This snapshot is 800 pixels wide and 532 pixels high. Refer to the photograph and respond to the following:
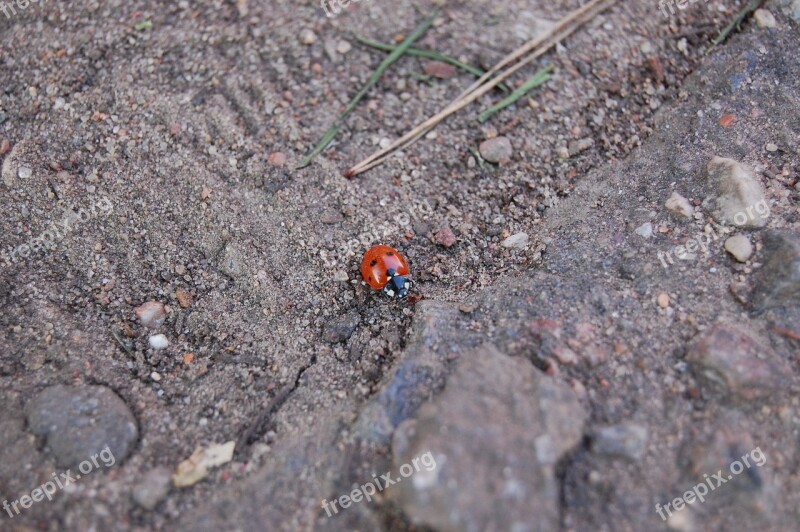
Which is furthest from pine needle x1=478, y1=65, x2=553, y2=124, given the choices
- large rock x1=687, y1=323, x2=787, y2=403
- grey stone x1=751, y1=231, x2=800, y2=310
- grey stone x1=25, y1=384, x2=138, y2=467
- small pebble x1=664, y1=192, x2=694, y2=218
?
→ grey stone x1=25, y1=384, x2=138, y2=467

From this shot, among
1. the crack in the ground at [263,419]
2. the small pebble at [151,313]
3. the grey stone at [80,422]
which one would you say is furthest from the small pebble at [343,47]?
the grey stone at [80,422]

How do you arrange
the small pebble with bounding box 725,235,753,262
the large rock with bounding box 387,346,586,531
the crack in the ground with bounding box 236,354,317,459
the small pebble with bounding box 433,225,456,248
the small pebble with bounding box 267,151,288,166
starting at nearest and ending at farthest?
1. the large rock with bounding box 387,346,586,531
2. the crack in the ground with bounding box 236,354,317,459
3. the small pebble with bounding box 725,235,753,262
4. the small pebble with bounding box 433,225,456,248
5. the small pebble with bounding box 267,151,288,166

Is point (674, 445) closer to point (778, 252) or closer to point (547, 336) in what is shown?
point (547, 336)

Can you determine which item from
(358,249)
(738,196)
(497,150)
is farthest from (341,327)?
(738,196)

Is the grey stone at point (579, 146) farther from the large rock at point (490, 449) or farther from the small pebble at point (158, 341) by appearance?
the small pebble at point (158, 341)

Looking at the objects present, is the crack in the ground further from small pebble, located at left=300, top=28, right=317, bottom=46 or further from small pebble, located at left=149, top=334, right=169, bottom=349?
small pebble, located at left=300, top=28, right=317, bottom=46

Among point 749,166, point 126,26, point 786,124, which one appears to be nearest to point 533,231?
point 749,166
